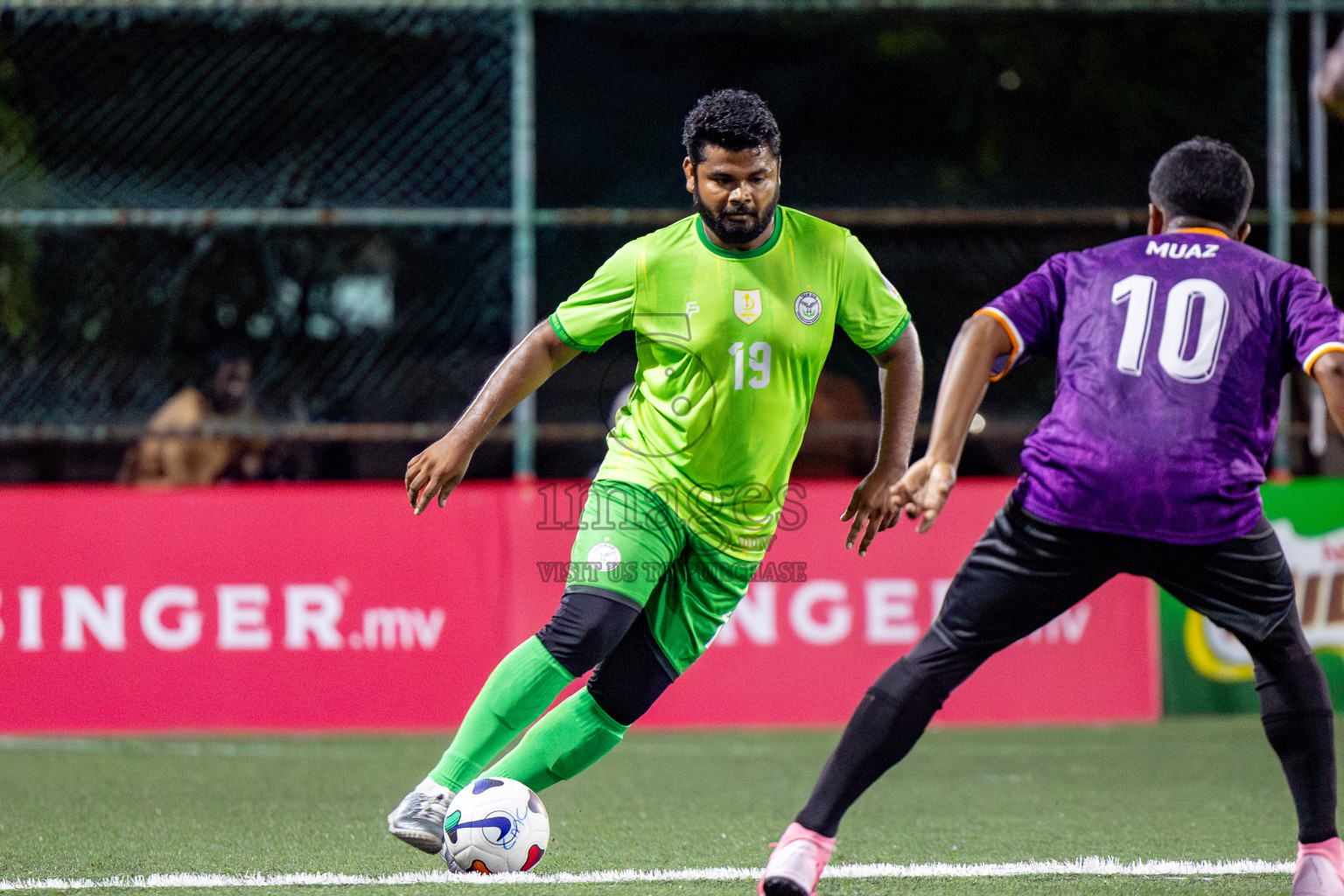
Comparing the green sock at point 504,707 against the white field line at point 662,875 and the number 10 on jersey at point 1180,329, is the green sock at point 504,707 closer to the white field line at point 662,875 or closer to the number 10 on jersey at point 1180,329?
the white field line at point 662,875

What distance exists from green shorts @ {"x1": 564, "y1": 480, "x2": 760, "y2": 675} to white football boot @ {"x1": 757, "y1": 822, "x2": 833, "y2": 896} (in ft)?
2.80

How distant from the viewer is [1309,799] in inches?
151

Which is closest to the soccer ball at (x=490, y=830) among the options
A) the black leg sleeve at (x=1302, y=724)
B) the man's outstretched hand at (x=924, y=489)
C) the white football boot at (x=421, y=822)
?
the white football boot at (x=421, y=822)

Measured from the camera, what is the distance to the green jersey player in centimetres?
430

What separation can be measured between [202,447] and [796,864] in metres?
6.27

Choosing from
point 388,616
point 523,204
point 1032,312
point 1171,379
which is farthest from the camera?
point 523,204

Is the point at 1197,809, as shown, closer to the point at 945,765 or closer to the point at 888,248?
the point at 945,765

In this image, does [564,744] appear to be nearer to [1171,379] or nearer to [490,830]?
[490,830]

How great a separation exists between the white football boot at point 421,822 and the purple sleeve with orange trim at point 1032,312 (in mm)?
1824

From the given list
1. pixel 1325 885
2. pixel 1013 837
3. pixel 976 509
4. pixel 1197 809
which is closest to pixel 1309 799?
pixel 1325 885

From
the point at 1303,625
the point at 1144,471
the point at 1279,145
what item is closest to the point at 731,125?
the point at 1144,471

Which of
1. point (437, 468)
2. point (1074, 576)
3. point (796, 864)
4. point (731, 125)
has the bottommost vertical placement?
point (796, 864)

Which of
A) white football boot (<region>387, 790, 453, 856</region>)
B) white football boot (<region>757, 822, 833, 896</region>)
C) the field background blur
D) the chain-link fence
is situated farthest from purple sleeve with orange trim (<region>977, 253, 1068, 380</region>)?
the chain-link fence

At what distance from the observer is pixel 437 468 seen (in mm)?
4289
